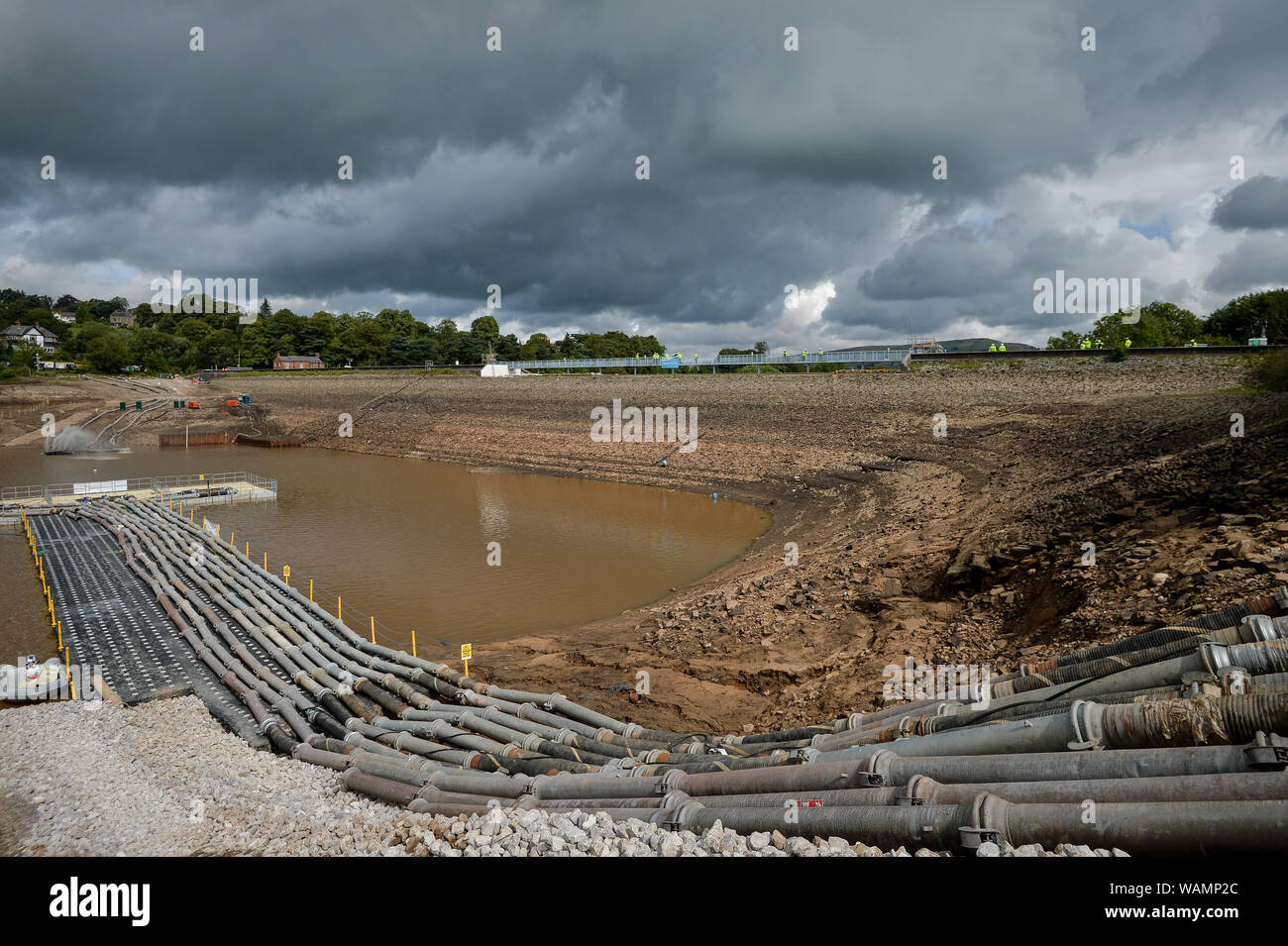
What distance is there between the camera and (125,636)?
17734 mm

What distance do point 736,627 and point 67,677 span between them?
49.9ft

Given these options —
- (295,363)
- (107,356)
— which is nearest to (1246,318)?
(295,363)

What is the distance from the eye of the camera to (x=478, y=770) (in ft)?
31.7

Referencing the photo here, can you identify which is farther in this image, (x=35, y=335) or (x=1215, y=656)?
(x=35, y=335)

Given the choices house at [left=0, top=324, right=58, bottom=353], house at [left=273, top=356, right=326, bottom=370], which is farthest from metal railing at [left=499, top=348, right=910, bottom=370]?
house at [left=0, top=324, right=58, bottom=353]

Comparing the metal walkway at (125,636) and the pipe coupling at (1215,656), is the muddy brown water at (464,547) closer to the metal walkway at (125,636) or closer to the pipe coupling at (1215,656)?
the metal walkway at (125,636)

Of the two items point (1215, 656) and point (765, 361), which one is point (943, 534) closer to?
point (1215, 656)

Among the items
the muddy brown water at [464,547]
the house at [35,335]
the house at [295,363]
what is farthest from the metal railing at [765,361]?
the house at [35,335]

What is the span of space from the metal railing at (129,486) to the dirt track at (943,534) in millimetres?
21403

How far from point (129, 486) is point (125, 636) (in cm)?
3025

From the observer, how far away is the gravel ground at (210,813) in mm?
6023

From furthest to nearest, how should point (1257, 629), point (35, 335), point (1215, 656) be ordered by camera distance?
point (35, 335), point (1257, 629), point (1215, 656)

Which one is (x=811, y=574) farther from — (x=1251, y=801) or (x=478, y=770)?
(x=1251, y=801)

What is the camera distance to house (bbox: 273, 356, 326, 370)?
388 feet
